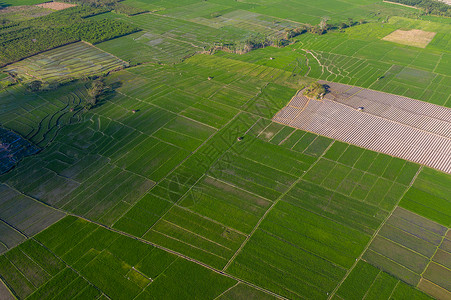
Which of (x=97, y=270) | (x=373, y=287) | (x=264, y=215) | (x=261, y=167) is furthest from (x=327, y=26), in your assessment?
(x=97, y=270)

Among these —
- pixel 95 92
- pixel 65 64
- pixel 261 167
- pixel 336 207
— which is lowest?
pixel 336 207

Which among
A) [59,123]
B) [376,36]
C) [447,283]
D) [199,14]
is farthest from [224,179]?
[199,14]

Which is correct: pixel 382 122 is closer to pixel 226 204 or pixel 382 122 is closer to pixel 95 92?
pixel 226 204

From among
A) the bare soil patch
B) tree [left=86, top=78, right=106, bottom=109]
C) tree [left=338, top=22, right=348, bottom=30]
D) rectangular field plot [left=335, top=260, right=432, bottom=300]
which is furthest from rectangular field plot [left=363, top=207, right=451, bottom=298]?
tree [left=338, top=22, right=348, bottom=30]

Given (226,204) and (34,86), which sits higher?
(34,86)

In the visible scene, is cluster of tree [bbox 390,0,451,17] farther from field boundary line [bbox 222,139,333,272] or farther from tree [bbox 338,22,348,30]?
field boundary line [bbox 222,139,333,272]

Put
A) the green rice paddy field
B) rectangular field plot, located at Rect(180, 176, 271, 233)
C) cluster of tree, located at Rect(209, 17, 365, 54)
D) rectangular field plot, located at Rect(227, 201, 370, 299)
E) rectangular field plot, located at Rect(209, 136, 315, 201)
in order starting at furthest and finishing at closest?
cluster of tree, located at Rect(209, 17, 365, 54), rectangular field plot, located at Rect(209, 136, 315, 201), rectangular field plot, located at Rect(180, 176, 271, 233), the green rice paddy field, rectangular field plot, located at Rect(227, 201, 370, 299)
